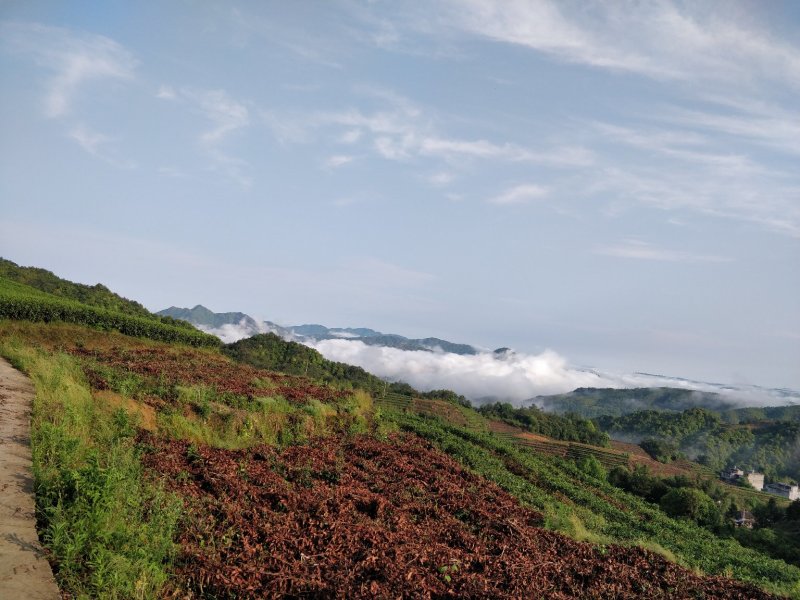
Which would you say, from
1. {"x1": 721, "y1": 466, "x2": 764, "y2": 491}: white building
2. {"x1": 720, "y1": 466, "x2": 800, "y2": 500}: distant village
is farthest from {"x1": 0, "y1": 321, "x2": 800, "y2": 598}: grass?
{"x1": 720, "y1": 466, "x2": 800, "y2": 500}: distant village

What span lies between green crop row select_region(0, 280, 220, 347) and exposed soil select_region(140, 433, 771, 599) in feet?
88.0

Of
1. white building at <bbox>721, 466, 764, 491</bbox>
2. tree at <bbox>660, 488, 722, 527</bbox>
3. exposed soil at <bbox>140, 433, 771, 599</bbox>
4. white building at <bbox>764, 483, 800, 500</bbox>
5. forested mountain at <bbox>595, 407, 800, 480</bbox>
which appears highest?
exposed soil at <bbox>140, 433, 771, 599</bbox>

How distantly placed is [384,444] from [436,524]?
274 inches

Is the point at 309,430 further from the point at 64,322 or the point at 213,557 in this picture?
the point at 64,322

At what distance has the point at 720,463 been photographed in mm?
146125

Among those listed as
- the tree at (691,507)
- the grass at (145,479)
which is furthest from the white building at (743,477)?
the grass at (145,479)

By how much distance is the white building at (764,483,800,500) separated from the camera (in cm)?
12681

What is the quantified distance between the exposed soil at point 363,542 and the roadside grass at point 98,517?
0.39 metres

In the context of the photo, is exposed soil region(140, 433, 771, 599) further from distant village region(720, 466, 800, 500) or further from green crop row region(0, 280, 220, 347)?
distant village region(720, 466, 800, 500)

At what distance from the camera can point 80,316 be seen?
111 feet

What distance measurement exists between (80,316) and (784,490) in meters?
164

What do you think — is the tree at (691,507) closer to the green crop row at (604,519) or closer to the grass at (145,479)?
the grass at (145,479)

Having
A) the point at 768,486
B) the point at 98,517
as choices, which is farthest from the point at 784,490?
the point at 98,517

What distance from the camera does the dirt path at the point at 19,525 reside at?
4199 millimetres
